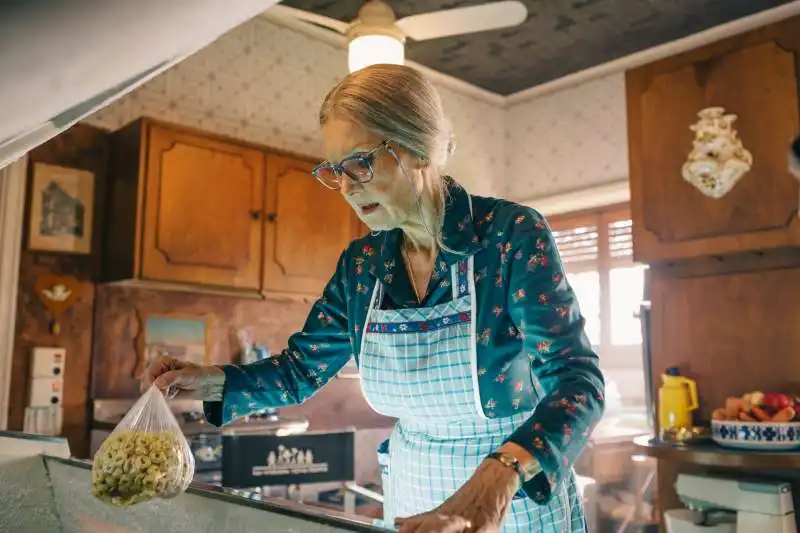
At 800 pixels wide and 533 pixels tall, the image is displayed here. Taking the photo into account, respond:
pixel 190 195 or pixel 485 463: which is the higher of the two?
pixel 190 195

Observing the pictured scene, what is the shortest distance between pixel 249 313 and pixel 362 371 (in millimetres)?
2451

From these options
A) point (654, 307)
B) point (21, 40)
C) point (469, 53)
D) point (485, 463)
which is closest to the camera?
point (21, 40)

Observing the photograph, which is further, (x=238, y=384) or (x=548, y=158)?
(x=548, y=158)

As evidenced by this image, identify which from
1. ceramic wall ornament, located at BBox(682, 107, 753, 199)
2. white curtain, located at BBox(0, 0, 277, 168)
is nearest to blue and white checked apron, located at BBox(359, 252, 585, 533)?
white curtain, located at BBox(0, 0, 277, 168)

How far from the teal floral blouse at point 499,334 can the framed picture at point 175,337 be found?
2.07 metres

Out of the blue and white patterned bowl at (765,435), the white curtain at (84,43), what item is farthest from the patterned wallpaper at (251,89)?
the white curtain at (84,43)

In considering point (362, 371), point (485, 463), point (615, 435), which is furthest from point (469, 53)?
point (485, 463)

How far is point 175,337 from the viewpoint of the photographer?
11.3ft

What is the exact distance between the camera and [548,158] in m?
4.89

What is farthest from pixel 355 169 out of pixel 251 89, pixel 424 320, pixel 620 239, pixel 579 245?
pixel 579 245

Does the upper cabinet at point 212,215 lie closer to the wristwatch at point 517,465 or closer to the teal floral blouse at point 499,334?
the teal floral blouse at point 499,334

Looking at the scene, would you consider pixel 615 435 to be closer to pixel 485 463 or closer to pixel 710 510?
pixel 710 510

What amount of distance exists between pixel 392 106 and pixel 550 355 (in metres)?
0.47

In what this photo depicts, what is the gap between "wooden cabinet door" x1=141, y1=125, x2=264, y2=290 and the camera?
121 inches
